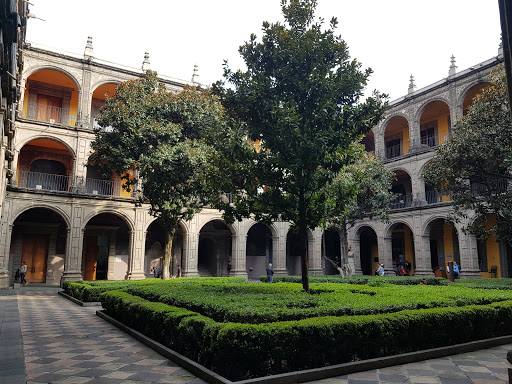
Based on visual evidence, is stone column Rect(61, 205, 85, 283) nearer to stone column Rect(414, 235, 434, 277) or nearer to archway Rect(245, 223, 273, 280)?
archway Rect(245, 223, 273, 280)

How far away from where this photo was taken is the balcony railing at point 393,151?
28.5 metres

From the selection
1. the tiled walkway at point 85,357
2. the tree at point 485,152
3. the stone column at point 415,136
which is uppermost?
the stone column at point 415,136

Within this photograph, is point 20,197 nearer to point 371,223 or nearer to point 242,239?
point 242,239

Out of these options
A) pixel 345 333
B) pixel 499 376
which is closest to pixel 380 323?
pixel 345 333

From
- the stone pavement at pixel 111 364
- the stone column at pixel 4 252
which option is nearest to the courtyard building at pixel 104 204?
the stone column at pixel 4 252

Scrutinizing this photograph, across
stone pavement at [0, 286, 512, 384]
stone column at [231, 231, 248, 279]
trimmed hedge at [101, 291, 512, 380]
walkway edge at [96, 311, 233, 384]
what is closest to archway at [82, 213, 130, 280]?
stone column at [231, 231, 248, 279]

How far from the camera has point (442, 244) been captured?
1001 inches

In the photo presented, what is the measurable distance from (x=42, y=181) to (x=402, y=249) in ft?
78.7

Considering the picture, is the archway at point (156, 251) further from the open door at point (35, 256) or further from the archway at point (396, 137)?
the archway at point (396, 137)

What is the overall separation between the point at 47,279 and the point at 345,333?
71.8ft

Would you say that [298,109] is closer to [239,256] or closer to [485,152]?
[485,152]

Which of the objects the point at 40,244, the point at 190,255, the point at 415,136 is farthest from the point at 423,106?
the point at 40,244

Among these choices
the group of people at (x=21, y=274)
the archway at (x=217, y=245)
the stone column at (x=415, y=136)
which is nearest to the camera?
the group of people at (x=21, y=274)

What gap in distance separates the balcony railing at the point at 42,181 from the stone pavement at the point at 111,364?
15.0 m
